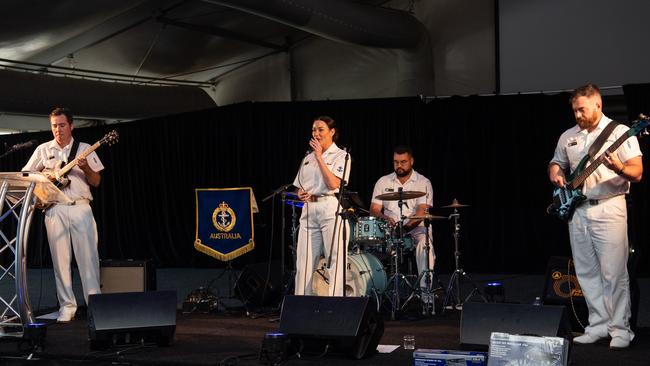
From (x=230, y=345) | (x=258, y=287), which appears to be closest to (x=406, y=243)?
(x=258, y=287)

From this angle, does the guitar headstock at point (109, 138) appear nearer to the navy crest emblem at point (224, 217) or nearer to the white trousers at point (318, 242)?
the white trousers at point (318, 242)

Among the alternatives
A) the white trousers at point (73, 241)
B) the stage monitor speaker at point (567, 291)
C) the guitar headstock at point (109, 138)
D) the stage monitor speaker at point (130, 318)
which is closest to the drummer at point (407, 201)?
the stage monitor speaker at point (567, 291)

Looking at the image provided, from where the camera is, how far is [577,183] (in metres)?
4.98

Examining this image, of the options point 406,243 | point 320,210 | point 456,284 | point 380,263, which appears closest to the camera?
point 320,210

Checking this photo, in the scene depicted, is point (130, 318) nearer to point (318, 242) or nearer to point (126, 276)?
point (318, 242)

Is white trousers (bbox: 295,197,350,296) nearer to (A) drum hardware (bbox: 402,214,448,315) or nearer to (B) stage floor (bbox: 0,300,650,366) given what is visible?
(B) stage floor (bbox: 0,300,650,366)

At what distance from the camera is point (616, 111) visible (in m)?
10.1

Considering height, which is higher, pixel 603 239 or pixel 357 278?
pixel 603 239

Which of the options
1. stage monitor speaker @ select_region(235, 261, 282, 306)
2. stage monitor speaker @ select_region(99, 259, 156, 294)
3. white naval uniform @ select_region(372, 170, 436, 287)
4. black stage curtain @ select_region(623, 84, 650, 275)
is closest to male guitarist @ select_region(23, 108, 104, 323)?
stage monitor speaker @ select_region(99, 259, 156, 294)

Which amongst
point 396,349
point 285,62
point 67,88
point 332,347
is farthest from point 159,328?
point 285,62

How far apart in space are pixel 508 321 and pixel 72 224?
3.76 metres

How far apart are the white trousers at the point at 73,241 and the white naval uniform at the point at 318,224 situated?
5.86 ft

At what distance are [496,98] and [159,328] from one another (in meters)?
6.17

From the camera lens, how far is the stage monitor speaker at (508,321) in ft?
14.5
